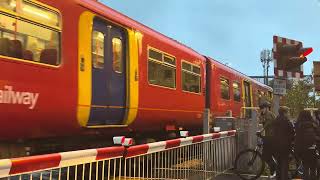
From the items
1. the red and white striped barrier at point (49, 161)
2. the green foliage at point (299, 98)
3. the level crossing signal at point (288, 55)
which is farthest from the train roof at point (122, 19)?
the green foliage at point (299, 98)

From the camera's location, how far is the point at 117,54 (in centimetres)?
1101

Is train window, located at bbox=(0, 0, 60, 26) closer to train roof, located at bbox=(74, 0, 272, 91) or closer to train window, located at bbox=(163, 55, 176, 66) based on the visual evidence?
train roof, located at bbox=(74, 0, 272, 91)

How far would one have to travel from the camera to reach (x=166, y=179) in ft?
23.7

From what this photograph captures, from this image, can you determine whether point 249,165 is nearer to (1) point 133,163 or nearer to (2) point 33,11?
(1) point 133,163

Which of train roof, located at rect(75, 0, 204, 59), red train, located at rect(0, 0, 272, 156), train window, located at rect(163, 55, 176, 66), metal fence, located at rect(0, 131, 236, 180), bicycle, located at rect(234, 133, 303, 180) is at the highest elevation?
train roof, located at rect(75, 0, 204, 59)

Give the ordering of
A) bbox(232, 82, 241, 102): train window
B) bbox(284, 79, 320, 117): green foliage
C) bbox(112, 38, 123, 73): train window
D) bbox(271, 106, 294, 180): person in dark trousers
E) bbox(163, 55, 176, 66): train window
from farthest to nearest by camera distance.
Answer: bbox(284, 79, 320, 117): green foliage, bbox(232, 82, 241, 102): train window, bbox(163, 55, 176, 66): train window, bbox(112, 38, 123, 73): train window, bbox(271, 106, 294, 180): person in dark trousers

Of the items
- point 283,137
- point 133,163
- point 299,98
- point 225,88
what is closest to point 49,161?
point 133,163

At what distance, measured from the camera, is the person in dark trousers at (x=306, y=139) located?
10.1m

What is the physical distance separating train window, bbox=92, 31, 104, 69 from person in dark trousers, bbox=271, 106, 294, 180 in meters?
3.60

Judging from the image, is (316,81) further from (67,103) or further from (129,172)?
(129,172)

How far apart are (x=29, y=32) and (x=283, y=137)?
522 cm

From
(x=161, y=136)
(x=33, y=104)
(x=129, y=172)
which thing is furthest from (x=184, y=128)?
(x=129, y=172)

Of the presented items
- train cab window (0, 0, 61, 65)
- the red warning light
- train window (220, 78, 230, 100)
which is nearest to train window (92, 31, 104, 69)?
train cab window (0, 0, 61, 65)

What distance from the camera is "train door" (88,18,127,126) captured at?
32.7ft
